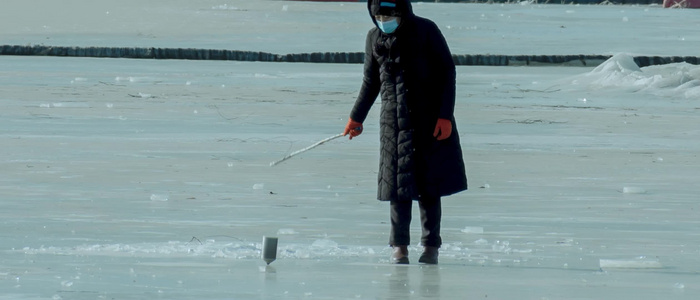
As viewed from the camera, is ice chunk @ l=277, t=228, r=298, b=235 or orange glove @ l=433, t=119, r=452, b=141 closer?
orange glove @ l=433, t=119, r=452, b=141

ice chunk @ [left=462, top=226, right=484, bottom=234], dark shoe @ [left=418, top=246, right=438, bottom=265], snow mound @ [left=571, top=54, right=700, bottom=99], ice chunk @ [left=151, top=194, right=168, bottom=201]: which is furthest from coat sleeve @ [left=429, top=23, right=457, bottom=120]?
snow mound @ [left=571, top=54, right=700, bottom=99]

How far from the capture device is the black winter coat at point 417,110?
6.32 m

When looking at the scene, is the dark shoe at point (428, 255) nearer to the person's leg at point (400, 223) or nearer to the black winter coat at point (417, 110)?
the person's leg at point (400, 223)

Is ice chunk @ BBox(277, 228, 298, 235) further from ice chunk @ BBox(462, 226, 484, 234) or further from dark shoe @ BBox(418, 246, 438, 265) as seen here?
dark shoe @ BBox(418, 246, 438, 265)

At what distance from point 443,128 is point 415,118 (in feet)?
0.44

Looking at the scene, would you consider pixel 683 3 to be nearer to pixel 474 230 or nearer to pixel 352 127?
pixel 474 230

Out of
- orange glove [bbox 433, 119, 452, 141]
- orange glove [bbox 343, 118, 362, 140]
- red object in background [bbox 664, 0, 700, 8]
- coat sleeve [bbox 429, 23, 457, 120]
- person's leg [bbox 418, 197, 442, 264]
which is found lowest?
red object in background [bbox 664, 0, 700, 8]

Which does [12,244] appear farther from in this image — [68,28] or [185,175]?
[68,28]

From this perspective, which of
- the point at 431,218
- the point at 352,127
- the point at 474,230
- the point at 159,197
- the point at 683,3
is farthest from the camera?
the point at 683,3

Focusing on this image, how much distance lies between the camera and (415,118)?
633 centimetres

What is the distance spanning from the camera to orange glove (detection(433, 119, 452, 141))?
626 centimetres

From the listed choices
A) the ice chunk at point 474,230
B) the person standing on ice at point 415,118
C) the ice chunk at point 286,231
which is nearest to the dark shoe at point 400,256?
the person standing on ice at point 415,118

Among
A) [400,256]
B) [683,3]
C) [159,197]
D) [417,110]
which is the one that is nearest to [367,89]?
[417,110]

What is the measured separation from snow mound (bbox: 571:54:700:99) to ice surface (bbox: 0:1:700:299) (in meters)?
0.04
